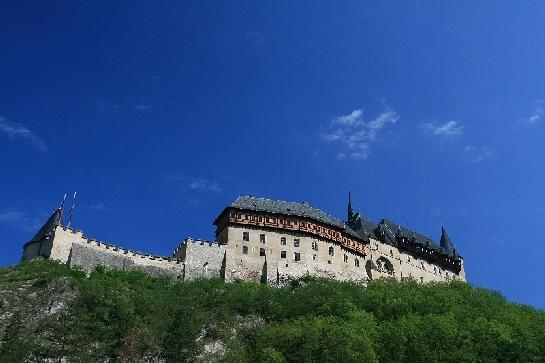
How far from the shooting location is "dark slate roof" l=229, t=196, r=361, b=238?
7806 centimetres

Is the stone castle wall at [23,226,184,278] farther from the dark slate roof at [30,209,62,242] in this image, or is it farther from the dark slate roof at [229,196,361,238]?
the dark slate roof at [229,196,361,238]

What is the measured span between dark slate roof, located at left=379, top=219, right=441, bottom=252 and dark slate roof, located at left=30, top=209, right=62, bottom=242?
156 ft

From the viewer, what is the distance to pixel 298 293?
212ft

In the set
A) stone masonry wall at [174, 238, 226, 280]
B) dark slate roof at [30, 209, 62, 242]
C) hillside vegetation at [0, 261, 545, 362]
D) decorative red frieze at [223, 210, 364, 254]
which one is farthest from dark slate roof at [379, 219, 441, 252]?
dark slate roof at [30, 209, 62, 242]

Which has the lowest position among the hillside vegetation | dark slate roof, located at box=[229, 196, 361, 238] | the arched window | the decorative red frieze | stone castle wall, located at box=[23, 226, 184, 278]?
the hillside vegetation

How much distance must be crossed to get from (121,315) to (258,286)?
1805cm

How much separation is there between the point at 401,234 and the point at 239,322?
141ft

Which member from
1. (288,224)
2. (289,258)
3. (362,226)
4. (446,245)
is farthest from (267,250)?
(446,245)

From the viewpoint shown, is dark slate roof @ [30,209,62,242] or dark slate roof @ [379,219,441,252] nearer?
dark slate roof @ [30,209,62,242]

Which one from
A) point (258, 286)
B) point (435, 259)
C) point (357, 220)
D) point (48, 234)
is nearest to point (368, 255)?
point (357, 220)

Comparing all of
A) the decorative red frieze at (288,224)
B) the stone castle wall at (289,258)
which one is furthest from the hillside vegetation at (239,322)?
the decorative red frieze at (288,224)

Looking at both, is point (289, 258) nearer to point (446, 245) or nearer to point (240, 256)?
point (240, 256)

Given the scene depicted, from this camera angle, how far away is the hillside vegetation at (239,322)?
4894 centimetres

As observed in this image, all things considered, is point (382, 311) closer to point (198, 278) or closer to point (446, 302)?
point (446, 302)
